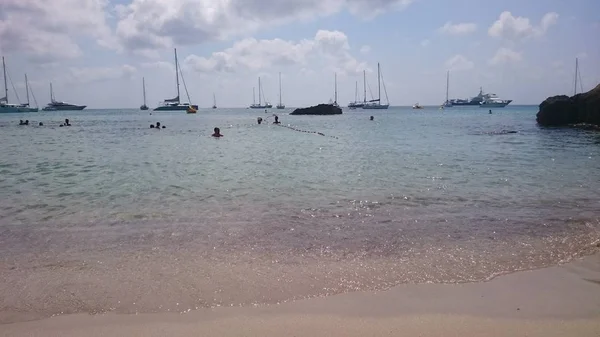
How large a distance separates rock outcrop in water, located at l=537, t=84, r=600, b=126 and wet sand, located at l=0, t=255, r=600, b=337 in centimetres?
5075

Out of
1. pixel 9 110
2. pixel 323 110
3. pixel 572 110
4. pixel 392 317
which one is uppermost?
pixel 9 110

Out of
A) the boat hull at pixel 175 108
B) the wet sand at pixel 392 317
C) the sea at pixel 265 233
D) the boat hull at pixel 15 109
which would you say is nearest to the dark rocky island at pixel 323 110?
the boat hull at pixel 175 108

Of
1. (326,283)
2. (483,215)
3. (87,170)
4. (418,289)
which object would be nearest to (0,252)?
(326,283)

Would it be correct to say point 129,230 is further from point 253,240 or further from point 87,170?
point 87,170

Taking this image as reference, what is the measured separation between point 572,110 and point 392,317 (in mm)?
57192

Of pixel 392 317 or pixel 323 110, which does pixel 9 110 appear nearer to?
pixel 323 110

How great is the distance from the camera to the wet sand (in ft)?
15.7

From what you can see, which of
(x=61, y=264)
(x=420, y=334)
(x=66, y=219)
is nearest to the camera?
(x=420, y=334)

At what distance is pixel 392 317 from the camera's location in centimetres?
510

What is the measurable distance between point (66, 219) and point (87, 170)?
9.95m

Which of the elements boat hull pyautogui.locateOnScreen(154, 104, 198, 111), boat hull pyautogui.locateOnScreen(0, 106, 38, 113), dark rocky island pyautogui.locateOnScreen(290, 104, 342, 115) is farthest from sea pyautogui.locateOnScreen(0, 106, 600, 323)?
boat hull pyautogui.locateOnScreen(0, 106, 38, 113)

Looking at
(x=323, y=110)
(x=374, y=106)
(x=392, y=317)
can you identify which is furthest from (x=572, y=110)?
(x=374, y=106)

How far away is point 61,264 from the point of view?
7.10 meters

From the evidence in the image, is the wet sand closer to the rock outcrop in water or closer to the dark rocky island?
the rock outcrop in water
